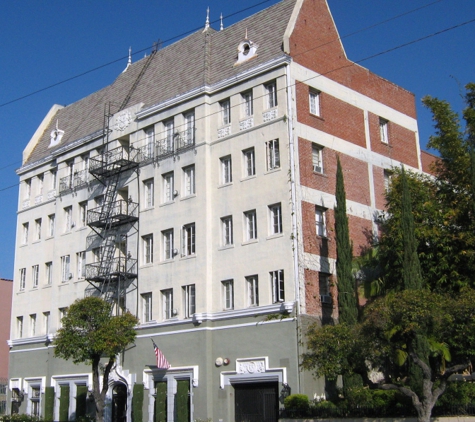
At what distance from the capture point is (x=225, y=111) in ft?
124

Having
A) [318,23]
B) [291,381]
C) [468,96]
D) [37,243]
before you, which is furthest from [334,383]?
[37,243]

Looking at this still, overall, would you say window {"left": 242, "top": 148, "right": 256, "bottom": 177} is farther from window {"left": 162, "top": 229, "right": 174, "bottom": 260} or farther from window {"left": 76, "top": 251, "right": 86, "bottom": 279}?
window {"left": 76, "top": 251, "right": 86, "bottom": 279}

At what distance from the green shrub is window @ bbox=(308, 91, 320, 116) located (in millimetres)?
14033

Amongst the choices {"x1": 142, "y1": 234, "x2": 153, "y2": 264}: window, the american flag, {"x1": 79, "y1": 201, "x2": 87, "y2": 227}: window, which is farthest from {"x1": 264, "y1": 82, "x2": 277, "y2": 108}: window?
{"x1": 79, "y1": 201, "x2": 87, "y2": 227}: window

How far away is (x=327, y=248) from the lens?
34.6 m

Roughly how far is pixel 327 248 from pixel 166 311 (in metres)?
9.10

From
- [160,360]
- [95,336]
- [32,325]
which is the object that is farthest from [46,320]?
[95,336]

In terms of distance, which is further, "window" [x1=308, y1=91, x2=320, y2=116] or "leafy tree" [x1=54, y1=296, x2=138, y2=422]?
"window" [x1=308, y1=91, x2=320, y2=116]

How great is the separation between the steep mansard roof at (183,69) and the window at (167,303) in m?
10.6

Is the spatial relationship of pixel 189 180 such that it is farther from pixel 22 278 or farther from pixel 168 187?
pixel 22 278

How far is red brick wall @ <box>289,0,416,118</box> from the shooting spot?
3700 cm

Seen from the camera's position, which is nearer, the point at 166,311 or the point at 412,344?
the point at 412,344

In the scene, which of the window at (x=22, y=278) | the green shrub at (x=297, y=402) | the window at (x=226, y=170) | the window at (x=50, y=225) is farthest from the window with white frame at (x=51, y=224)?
the green shrub at (x=297, y=402)

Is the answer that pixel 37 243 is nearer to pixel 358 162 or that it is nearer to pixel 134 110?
pixel 134 110
